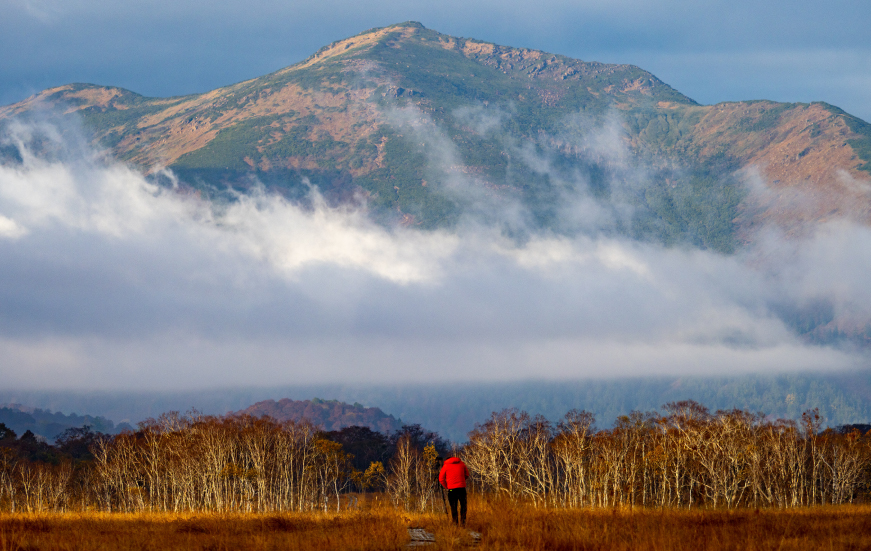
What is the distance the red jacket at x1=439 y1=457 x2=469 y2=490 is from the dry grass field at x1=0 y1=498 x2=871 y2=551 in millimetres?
1251

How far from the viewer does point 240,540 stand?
75.0ft

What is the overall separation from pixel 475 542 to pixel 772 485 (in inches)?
3546

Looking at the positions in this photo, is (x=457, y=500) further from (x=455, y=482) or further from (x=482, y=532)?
(x=482, y=532)

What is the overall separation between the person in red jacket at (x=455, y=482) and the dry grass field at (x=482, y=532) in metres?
0.67

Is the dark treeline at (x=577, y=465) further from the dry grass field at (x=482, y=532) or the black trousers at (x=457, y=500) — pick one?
the black trousers at (x=457, y=500)

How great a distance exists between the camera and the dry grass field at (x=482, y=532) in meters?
20.8

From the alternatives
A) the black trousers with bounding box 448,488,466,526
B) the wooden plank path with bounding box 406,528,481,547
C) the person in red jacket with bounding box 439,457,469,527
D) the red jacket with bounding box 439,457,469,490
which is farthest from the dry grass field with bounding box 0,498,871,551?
the red jacket with bounding box 439,457,469,490

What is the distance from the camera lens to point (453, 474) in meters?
24.6

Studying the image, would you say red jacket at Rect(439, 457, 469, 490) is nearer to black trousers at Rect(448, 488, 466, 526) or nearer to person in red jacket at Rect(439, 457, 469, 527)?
person in red jacket at Rect(439, 457, 469, 527)

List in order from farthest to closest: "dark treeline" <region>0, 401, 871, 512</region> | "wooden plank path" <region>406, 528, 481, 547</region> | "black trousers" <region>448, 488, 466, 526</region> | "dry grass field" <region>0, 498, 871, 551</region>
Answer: "dark treeline" <region>0, 401, 871, 512</region> → "black trousers" <region>448, 488, 466, 526</region> → "wooden plank path" <region>406, 528, 481, 547</region> → "dry grass field" <region>0, 498, 871, 551</region>

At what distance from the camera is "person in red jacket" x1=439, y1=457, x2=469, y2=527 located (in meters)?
24.5

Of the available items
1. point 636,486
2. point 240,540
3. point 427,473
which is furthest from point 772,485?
point 240,540

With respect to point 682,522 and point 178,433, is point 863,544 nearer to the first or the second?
point 682,522

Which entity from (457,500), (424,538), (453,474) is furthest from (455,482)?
(424,538)
